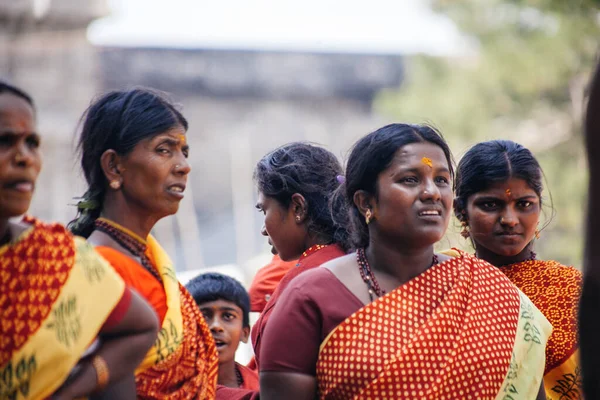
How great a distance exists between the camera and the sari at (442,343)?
10.3ft

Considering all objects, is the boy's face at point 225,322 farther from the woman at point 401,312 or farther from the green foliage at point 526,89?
the green foliage at point 526,89

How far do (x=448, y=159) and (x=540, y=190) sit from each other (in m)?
0.80

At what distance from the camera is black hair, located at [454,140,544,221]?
4125 millimetres

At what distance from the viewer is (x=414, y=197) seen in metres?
3.38

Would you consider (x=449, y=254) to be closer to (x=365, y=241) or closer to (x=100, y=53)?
(x=365, y=241)

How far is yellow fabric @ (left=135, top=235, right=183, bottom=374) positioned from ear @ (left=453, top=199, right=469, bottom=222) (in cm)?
147

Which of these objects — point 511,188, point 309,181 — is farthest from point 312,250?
point 511,188

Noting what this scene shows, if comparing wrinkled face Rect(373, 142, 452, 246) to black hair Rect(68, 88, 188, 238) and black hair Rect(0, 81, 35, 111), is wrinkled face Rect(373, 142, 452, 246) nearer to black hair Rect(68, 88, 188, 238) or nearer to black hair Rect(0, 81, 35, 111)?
black hair Rect(68, 88, 188, 238)

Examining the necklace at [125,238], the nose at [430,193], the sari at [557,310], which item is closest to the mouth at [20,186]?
the necklace at [125,238]

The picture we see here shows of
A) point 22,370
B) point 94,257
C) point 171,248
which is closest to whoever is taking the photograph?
point 22,370

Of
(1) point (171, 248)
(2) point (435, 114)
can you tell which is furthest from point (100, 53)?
(2) point (435, 114)

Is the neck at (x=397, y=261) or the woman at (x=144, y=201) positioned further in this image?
the neck at (x=397, y=261)

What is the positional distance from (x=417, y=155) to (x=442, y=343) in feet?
2.25

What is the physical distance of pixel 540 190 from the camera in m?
4.22
